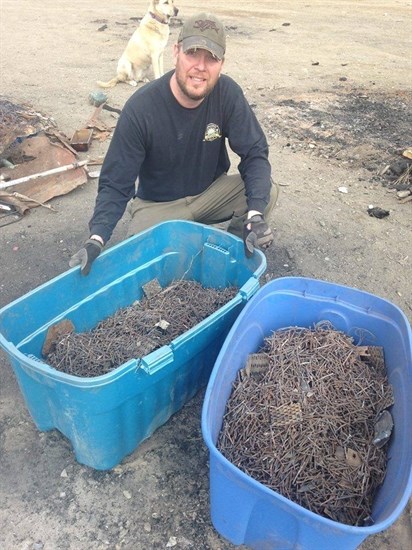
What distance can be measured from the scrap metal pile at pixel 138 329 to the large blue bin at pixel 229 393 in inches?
14.1

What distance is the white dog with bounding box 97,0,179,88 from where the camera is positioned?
22.4 ft

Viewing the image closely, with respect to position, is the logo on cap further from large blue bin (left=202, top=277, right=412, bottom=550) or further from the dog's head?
the dog's head

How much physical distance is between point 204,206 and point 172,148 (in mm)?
495

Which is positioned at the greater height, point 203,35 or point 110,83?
point 203,35

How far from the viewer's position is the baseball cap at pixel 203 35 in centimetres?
242

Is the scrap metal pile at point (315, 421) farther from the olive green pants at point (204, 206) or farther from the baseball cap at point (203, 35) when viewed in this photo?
the baseball cap at point (203, 35)

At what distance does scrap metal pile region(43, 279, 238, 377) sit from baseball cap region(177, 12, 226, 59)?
4.22ft

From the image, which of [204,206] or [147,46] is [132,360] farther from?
[147,46]

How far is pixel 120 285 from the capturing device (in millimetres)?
2578

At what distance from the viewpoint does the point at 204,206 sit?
3.17m

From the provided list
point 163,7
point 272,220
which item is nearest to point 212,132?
point 272,220

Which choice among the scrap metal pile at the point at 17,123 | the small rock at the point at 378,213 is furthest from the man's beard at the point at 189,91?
the scrap metal pile at the point at 17,123

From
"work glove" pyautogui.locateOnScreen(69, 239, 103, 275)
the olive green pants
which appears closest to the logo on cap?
the olive green pants

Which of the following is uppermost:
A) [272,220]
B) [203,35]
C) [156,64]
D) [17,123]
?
[203,35]
